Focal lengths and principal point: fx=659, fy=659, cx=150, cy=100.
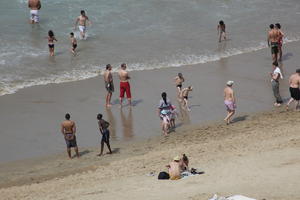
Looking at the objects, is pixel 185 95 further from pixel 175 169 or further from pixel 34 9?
pixel 34 9

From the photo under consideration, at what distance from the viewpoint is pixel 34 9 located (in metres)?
27.3

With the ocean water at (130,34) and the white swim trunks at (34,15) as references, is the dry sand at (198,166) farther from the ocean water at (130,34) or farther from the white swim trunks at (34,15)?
the white swim trunks at (34,15)

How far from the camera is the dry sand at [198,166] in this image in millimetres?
12297

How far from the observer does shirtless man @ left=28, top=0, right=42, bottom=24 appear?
27172mm

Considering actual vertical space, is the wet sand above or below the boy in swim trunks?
below

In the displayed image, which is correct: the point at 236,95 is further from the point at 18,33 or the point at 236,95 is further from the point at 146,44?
the point at 18,33

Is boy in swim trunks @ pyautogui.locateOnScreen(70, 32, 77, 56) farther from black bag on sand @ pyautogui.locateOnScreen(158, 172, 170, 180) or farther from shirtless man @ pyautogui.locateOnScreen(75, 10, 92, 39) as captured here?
black bag on sand @ pyautogui.locateOnScreen(158, 172, 170, 180)

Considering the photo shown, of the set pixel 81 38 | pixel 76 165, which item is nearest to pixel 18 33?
pixel 81 38

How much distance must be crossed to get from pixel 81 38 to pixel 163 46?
335 cm

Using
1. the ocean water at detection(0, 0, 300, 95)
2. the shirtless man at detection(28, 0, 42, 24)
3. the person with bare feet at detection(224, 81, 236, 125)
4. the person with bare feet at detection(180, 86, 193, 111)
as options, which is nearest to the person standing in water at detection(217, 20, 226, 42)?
the ocean water at detection(0, 0, 300, 95)

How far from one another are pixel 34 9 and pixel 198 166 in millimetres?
15142

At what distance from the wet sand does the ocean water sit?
3.48 ft

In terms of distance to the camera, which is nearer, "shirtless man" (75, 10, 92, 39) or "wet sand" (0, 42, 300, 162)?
"wet sand" (0, 42, 300, 162)


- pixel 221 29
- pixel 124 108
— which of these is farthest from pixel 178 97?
pixel 221 29
